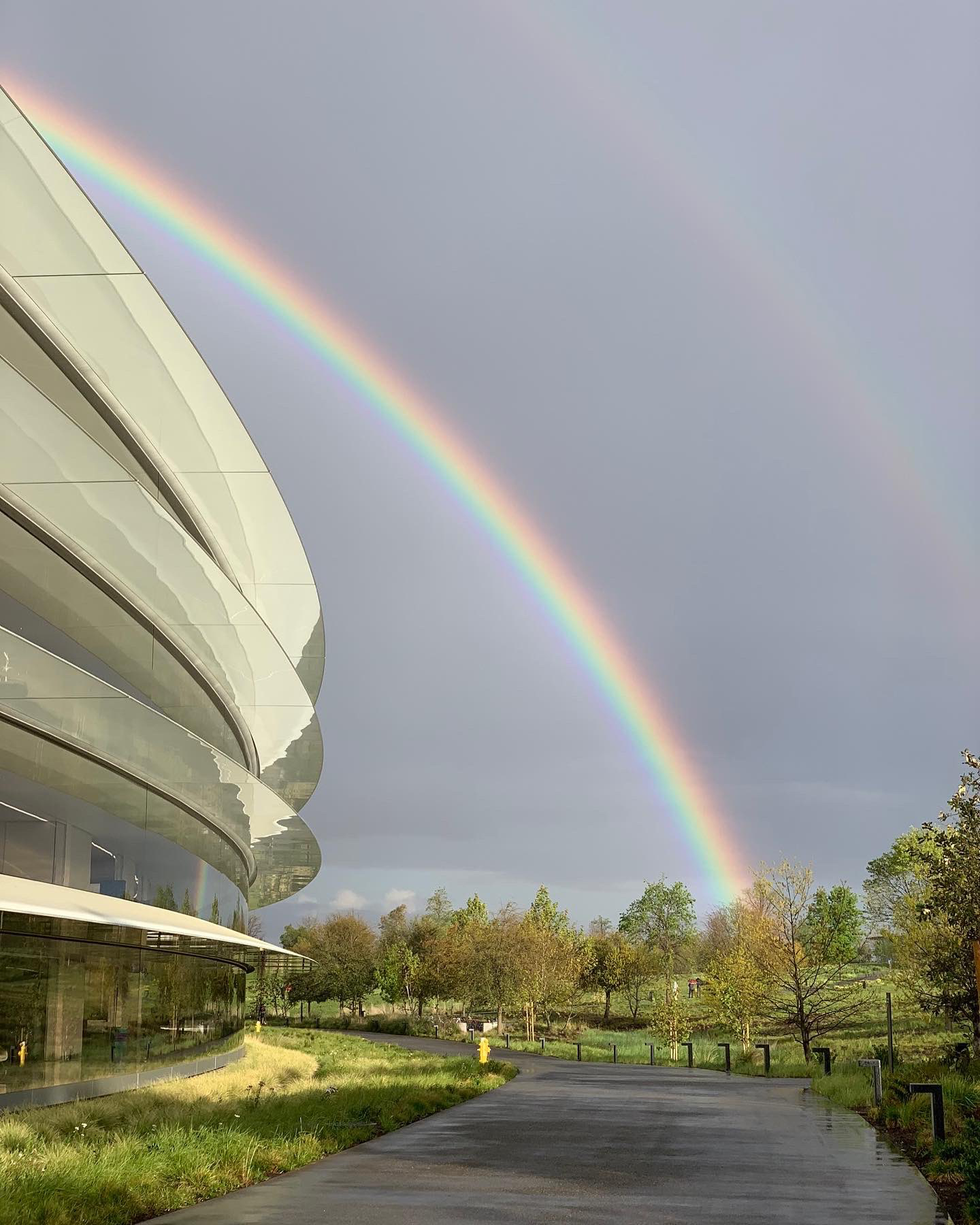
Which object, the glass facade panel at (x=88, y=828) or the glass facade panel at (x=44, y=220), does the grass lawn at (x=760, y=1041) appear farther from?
the glass facade panel at (x=44, y=220)

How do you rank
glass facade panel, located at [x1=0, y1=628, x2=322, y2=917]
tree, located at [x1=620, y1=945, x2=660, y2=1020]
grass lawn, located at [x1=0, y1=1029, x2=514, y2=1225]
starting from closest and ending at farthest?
grass lawn, located at [x1=0, y1=1029, x2=514, y2=1225] → glass facade panel, located at [x1=0, y1=628, x2=322, y2=917] → tree, located at [x1=620, y1=945, x2=660, y2=1020]

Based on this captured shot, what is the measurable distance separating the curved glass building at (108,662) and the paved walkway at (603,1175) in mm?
4433

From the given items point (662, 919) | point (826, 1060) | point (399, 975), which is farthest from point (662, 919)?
point (826, 1060)

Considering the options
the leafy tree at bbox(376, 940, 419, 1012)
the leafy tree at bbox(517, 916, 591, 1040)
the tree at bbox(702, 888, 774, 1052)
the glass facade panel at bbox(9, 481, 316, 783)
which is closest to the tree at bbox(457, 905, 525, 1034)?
the leafy tree at bbox(517, 916, 591, 1040)

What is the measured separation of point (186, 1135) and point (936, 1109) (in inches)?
329

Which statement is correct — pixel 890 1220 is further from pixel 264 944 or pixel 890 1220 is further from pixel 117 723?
pixel 264 944

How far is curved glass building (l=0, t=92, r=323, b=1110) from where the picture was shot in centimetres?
1608

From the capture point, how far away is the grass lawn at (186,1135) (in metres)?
9.47

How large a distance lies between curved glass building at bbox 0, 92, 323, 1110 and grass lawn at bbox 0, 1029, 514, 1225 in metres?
1.69

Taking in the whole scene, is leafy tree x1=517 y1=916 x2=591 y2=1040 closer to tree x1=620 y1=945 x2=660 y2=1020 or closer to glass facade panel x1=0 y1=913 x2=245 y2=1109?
tree x1=620 y1=945 x2=660 y2=1020

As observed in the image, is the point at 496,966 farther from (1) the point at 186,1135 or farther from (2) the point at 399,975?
(1) the point at 186,1135

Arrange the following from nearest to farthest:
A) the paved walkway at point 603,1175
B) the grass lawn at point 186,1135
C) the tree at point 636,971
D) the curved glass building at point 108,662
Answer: the grass lawn at point 186,1135, the paved walkway at point 603,1175, the curved glass building at point 108,662, the tree at point 636,971

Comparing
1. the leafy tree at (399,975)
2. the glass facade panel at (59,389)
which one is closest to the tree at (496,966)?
the leafy tree at (399,975)

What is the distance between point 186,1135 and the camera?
12586mm
